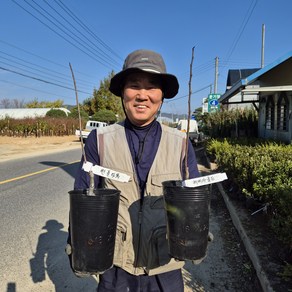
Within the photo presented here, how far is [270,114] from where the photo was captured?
11555 mm

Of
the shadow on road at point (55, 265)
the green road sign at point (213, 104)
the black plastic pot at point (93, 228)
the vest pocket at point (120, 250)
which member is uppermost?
the green road sign at point (213, 104)

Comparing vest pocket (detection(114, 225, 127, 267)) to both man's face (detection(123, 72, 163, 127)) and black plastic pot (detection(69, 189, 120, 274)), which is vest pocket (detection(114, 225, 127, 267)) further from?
man's face (detection(123, 72, 163, 127))

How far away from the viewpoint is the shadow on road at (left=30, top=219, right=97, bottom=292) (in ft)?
10.2

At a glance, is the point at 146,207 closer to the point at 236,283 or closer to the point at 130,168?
the point at 130,168

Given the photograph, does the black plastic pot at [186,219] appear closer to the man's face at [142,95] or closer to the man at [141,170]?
the man at [141,170]

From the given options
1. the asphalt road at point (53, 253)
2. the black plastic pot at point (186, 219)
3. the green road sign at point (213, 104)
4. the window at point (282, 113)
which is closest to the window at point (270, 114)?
the window at point (282, 113)

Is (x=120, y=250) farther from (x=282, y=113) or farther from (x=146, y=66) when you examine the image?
(x=282, y=113)

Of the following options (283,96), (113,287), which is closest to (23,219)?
(113,287)

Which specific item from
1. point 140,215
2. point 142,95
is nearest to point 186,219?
point 140,215

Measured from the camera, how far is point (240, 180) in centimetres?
534

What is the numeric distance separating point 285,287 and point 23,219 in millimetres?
4137

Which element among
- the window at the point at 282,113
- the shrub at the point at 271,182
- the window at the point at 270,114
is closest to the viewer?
the shrub at the point at 271,182

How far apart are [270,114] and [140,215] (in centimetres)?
1115

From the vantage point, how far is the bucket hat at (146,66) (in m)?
1.54
